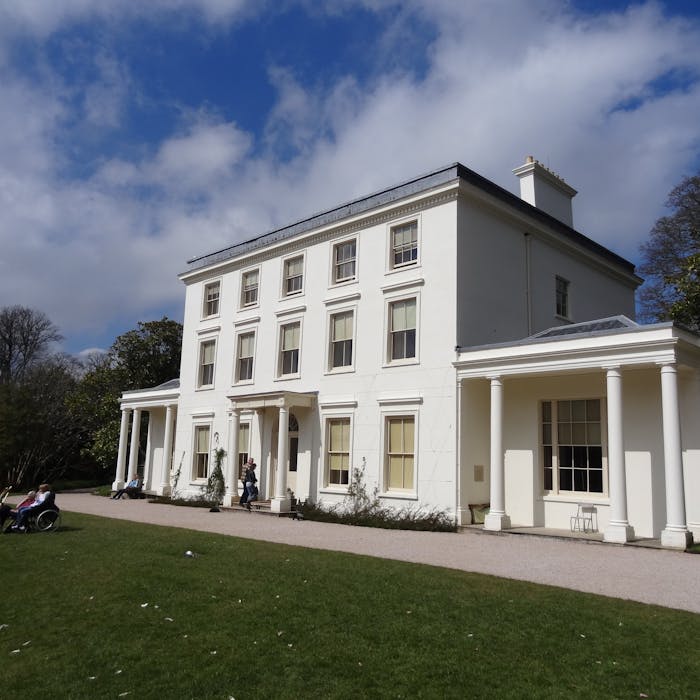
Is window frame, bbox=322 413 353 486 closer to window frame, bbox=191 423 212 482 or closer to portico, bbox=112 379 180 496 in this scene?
window frame, bbox=191 423 212 482

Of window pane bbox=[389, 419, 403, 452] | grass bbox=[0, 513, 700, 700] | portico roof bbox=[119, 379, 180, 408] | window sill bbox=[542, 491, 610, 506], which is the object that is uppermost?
portico roof bbox=[119, 379, 180, 408]

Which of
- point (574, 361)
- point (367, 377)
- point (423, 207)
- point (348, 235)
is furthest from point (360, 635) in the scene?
point (348, 235)

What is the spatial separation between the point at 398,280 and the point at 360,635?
13647mm

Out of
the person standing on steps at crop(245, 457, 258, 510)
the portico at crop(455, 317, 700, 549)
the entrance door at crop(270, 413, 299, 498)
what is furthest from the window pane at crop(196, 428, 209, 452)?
the portico at crop(455, 317, 700, 549)

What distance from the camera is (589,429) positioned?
1628 cm

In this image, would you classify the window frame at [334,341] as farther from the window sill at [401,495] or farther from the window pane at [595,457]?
the window pane at [595,457]

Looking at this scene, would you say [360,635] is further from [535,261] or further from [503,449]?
[535,261]

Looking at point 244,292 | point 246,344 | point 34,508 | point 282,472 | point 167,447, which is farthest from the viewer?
point 167,447

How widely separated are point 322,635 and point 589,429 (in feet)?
37.4

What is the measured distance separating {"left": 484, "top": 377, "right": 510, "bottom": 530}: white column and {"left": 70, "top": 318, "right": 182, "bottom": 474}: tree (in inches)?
953

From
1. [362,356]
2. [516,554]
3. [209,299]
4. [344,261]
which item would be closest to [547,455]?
[516,554]

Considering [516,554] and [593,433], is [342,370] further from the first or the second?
[516,554]

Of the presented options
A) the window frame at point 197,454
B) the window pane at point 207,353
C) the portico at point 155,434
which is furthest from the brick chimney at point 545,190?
the portico at point 155,434

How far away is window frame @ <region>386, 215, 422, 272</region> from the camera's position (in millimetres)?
19094
